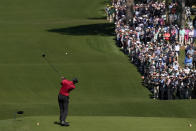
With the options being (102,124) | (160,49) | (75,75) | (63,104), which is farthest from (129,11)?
(63,104)

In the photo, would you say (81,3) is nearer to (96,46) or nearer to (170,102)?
(96,46)

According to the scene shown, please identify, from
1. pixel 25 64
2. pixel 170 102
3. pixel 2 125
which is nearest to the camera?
pixel 2 125

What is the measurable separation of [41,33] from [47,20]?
37.1ft

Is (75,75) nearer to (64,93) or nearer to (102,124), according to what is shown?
(102,124)

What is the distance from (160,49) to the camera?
32281 millimetres

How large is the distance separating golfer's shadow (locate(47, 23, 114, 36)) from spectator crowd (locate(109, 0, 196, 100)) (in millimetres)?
1790

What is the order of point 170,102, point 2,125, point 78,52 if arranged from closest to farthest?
point 2,125
point 170,102
point 78,52

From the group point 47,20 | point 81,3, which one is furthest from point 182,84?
point 81,3

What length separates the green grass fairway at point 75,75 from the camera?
2036cm

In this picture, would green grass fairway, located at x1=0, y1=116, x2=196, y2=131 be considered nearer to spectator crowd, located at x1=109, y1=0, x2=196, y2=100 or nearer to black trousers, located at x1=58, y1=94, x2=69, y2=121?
black trousers, located at x1=58, y1=94, x2=69, y2=121

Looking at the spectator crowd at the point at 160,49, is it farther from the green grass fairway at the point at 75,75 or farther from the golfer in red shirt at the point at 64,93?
the golfer in red shirt at the point at 64,93

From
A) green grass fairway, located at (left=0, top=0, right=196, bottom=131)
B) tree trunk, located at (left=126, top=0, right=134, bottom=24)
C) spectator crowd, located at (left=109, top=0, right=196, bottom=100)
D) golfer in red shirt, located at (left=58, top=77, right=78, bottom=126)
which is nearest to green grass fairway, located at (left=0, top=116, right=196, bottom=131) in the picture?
green grass fairway, located at (left=0, top=0, right=196, bottom=131)

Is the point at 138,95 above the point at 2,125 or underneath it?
underneath

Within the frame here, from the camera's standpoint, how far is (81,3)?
7000 cm
